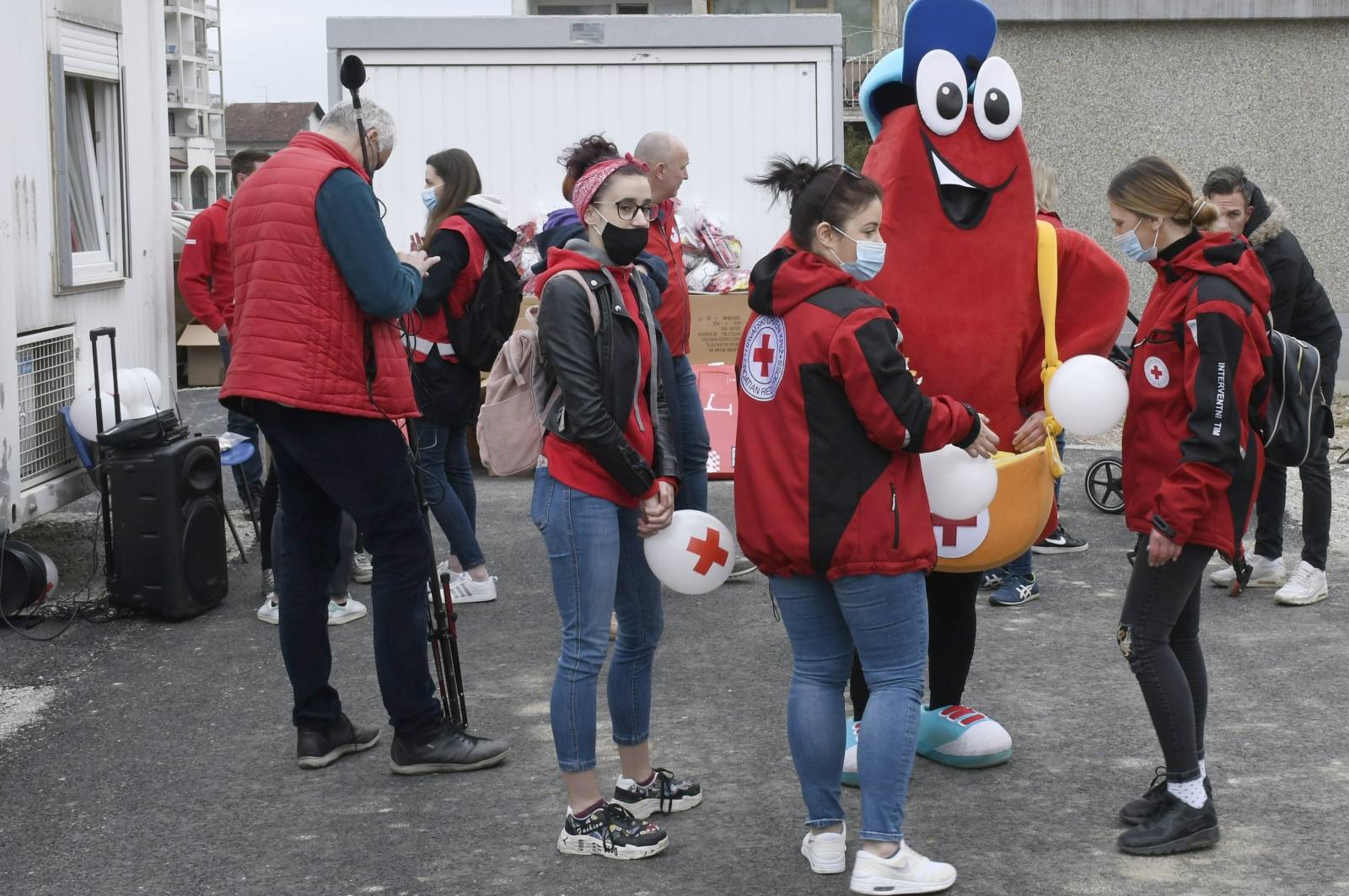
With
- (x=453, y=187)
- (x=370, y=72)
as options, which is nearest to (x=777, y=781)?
(x=453, y=187)

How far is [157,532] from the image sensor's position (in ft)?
20.7

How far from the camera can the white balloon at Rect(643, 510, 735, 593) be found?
3.73 metres

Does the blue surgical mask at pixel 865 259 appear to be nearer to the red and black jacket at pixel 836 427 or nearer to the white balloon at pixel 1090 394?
the red and black jacket at pixel 836 427

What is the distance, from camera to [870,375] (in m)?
3.29

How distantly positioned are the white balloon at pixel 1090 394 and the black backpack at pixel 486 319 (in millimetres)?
2627

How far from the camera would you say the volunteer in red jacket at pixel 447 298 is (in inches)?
233

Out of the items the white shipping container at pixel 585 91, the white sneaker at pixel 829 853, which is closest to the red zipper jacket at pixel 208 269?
the white shipping container at pixel 585 91

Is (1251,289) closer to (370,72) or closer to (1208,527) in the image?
(1208,527)

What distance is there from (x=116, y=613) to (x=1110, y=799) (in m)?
4.20

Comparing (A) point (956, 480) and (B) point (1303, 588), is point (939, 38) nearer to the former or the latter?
(A) point (956, 480)

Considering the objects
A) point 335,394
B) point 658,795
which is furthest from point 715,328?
point 658,795

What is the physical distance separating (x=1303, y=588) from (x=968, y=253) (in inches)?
116

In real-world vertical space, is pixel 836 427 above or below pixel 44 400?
above

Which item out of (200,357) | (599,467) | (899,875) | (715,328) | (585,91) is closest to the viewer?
(899,875)
